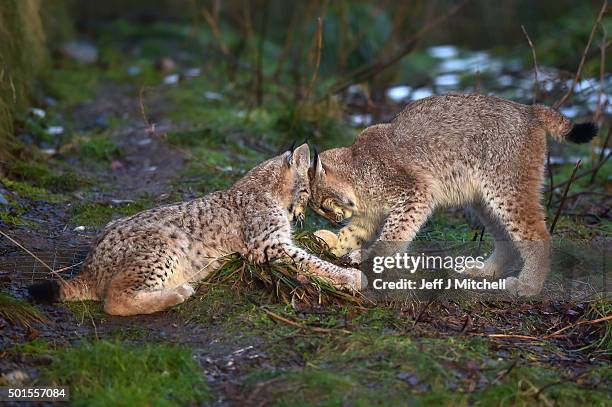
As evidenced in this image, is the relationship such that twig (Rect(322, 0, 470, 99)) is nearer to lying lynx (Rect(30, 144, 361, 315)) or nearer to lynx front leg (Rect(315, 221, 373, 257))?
lynx front leg (Rect(315, 221, 373, 257))

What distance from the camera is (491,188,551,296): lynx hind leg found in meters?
6.15

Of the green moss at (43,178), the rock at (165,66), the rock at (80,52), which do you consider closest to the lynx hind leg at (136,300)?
the green moss at (43,178)

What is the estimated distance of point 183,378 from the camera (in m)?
4.37

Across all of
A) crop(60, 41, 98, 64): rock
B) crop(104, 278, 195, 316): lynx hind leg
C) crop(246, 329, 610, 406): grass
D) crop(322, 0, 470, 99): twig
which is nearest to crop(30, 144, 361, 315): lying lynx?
crop(104, 278, 195, 316): lynx hind leg

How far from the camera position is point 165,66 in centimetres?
1419

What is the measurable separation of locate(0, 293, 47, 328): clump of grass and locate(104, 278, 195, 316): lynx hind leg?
15.7 inches

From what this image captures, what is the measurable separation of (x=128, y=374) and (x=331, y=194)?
267 centimetres

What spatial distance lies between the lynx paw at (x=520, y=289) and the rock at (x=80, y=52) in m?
10.5

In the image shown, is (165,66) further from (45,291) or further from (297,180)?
(45,291)

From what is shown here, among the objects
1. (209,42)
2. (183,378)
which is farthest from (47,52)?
(183,378)

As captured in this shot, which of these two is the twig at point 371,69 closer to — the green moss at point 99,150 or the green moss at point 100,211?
the green moss at point 99,150

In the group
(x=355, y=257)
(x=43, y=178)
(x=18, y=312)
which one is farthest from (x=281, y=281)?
(x=43, y=178)

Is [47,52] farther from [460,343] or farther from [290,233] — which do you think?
[460,343]

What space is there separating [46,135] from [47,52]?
4.90 m
